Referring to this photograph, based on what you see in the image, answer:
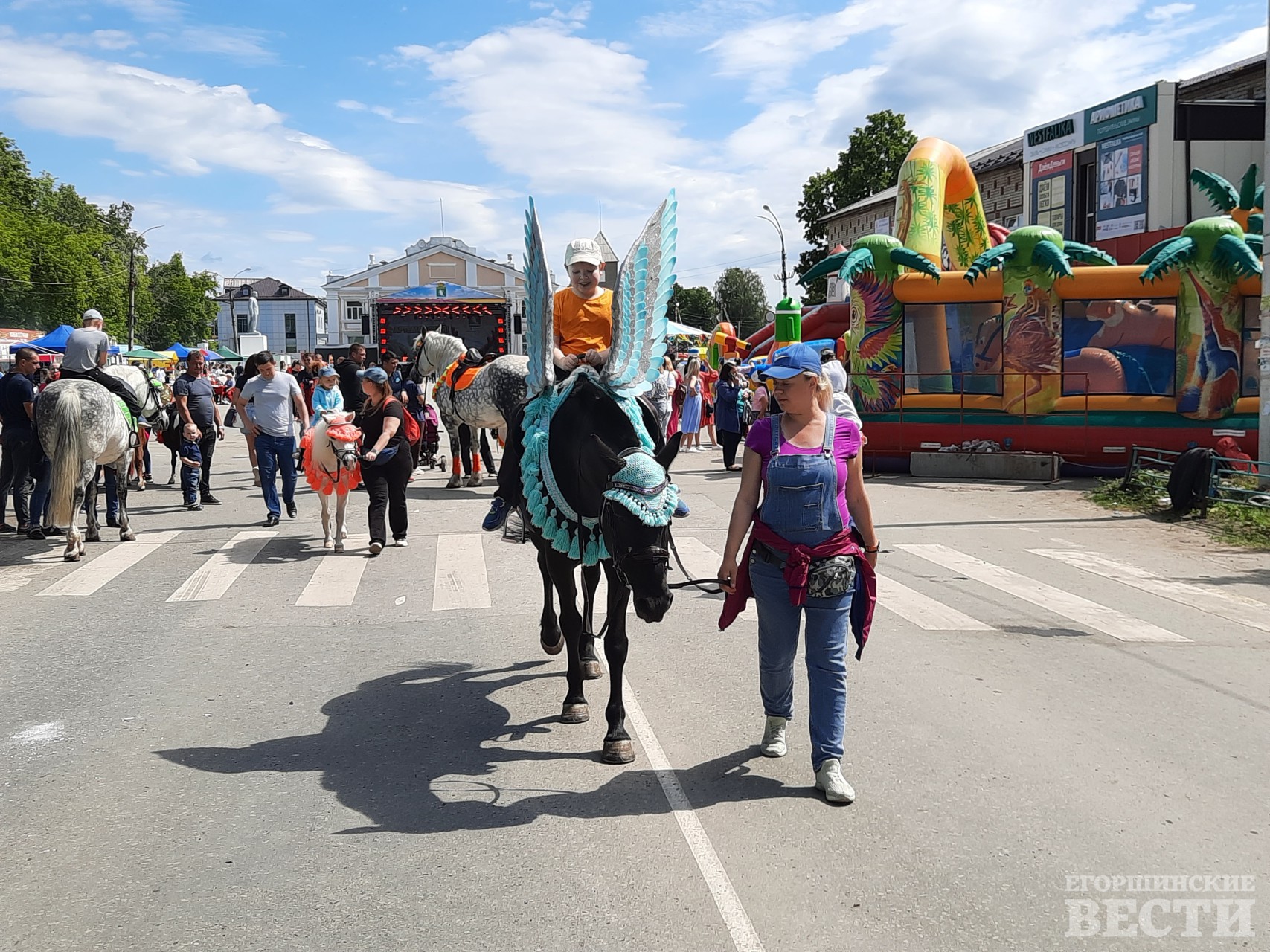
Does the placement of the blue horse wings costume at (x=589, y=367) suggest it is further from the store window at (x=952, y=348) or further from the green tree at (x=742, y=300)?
the green tree at (x=742, y=300)

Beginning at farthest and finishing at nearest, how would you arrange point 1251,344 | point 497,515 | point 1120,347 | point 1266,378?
point 1120,347
point 1251,344
point 1266,378
point 497,515

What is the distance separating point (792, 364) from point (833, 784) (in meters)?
1.82

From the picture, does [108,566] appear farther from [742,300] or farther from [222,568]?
[742,300]

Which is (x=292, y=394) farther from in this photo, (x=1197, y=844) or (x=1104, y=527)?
(x=1197, y=844)

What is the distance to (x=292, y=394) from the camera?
12.8 meters

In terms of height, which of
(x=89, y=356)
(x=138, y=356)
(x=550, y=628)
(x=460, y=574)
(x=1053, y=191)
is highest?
(x=1053, y=191)

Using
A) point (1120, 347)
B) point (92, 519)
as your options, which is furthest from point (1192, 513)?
point (92, 519)

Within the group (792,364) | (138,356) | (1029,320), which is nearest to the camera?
(792,364)

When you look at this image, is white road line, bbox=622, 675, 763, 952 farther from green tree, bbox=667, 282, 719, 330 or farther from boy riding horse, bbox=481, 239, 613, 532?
green tree, bbox=667, 282, 719, 330

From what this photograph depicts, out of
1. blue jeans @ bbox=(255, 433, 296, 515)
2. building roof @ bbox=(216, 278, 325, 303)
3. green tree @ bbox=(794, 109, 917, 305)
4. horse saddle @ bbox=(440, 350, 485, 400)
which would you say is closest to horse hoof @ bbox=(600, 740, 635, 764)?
blue jeans @ bbox=(255, 433, 296, 515)

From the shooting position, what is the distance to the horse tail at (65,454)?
34.4ft

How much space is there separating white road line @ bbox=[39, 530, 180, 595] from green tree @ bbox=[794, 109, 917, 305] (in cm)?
4140

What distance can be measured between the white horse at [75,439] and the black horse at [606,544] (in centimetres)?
658

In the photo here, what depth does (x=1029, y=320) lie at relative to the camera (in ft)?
56.6
